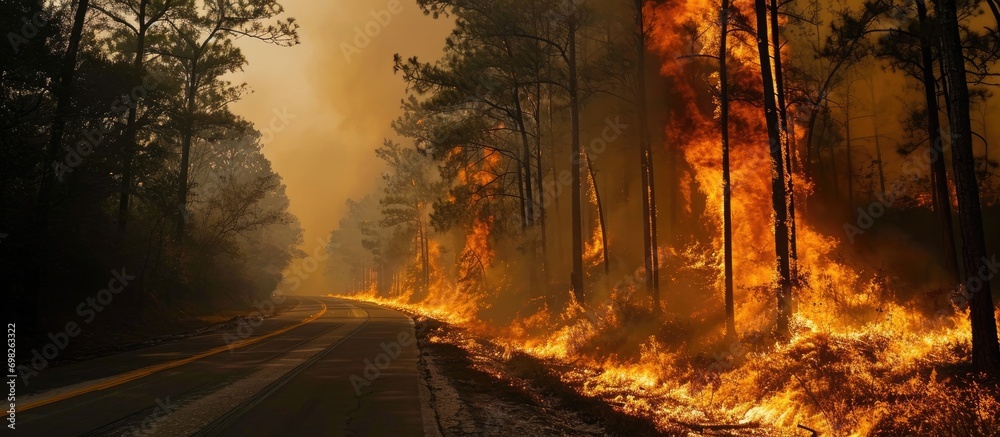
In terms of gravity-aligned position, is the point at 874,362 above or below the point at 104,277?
below

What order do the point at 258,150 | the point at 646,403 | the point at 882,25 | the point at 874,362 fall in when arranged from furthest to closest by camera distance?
the point at 258,150 → the point at 882,25 → the point at 646,403 → the point at 874,362

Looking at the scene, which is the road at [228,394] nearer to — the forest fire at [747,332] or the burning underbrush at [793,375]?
the burning underbrush at [793,375]

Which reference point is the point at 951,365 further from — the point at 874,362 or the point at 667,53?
the point at 667,53

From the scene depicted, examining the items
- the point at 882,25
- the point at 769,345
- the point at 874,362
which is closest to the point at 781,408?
the point at 874,362

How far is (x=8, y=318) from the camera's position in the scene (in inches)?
685

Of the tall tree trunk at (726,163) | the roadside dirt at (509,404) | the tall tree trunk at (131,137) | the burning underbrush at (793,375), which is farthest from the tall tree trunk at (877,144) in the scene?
the tall tree trunk at (131,137)

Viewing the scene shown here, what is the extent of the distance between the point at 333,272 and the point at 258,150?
9832 cm

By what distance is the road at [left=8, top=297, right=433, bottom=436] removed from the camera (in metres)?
8.09

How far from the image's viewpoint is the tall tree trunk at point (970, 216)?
29.1ft
